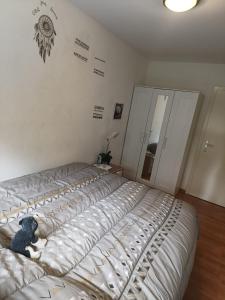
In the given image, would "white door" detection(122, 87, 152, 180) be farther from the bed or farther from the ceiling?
the bed

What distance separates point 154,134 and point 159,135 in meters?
0.09

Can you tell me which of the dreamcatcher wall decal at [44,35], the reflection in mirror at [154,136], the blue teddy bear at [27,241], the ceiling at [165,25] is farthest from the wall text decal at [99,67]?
the blue teddy bear at [27,241]

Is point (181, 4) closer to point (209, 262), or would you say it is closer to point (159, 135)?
point (159, 135)

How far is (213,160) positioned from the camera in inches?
141

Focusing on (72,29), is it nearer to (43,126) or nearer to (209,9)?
(43,126)

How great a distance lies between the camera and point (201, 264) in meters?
2.04

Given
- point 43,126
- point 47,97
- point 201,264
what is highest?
point 47,97

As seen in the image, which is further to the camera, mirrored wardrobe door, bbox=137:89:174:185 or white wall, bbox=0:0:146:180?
mirrored wardrobe door, bbox=137:89:174:185

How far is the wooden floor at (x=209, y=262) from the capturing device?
1719 millimetres

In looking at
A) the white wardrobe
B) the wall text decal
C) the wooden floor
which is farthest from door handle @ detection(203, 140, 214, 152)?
the wall text decal

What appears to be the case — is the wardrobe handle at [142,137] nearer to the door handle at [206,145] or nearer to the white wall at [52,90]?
the white wall at [52,90]

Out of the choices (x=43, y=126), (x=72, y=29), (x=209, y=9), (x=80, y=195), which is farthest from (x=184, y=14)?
(x=80, y=195)

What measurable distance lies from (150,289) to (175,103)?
288cm

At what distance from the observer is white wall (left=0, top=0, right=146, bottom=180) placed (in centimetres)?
177
